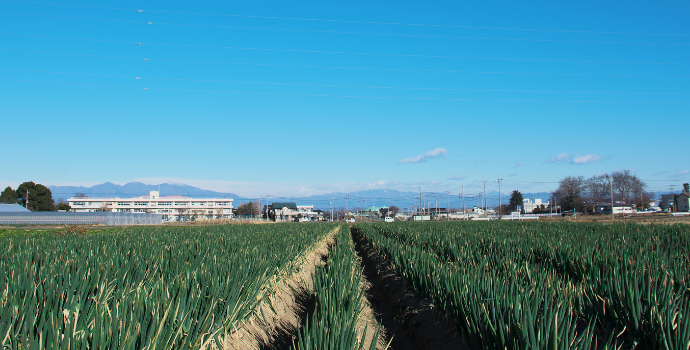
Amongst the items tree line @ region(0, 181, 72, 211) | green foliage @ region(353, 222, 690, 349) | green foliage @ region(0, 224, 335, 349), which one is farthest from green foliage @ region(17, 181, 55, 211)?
green foliage @ region(353, 222, 690, 349)

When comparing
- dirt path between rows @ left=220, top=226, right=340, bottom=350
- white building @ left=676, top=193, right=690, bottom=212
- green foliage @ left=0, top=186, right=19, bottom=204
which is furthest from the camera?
green foliage @ left=0, top=186, right=19, bottom=204

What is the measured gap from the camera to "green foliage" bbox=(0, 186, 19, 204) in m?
84.6

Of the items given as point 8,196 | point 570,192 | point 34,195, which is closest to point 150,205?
point 34,195

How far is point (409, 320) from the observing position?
633 cm

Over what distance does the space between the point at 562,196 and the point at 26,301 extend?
120 m

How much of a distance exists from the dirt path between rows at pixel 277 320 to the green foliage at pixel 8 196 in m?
99.9

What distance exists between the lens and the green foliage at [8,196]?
84.6 m

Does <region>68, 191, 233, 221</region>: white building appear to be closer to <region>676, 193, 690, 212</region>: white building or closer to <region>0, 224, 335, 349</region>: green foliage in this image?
<region>676, 193, 690, 212</region>: white building

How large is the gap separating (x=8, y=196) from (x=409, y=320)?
341 feet

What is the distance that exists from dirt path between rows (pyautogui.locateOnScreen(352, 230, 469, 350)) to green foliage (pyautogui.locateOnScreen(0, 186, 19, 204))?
329 ft

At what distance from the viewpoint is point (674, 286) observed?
4.71 m

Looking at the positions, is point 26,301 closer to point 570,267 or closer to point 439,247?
point 570,267

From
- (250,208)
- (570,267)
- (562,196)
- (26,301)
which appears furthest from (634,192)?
(26,301)

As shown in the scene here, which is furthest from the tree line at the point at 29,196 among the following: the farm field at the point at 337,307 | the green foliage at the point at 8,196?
the farm field at the point at 337,307
